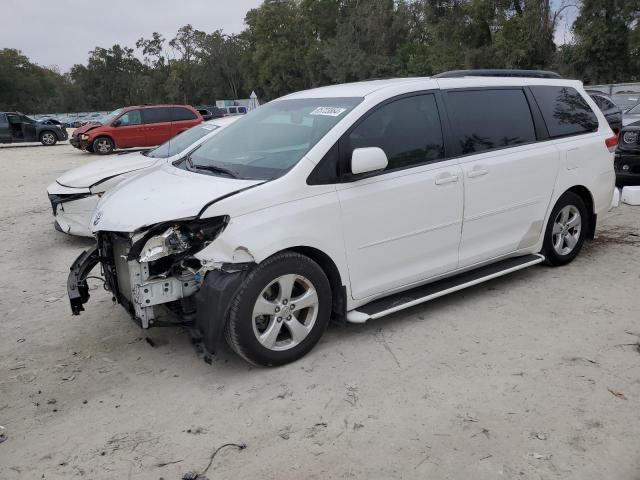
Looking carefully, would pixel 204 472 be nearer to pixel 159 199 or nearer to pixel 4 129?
pixel 159 199

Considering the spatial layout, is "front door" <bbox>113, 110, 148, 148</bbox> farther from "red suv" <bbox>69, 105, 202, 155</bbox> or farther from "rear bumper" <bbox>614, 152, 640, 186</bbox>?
"rear bumper" <bbox>614, 152, 640, 186</bbox>

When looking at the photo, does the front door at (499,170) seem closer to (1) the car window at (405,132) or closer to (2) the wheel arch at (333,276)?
(1) the car window at (405,132)

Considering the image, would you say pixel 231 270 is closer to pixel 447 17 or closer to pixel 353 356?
pixel 353 356

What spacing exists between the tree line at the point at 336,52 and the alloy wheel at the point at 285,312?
121 feet

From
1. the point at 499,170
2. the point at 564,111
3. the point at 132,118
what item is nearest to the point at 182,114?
the point at 132,118

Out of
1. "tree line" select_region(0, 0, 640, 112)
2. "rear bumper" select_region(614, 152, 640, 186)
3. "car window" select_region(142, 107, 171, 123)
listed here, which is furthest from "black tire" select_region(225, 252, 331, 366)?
"tree line" select_region(0, 0, 640, 112)

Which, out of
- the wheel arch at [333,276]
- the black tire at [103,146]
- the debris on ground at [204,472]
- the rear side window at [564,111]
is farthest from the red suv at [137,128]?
the debris on ground at [204,472]

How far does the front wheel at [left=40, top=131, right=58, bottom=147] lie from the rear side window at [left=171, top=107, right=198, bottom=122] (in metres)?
9.87

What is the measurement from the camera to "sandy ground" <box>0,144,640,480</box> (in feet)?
9.16

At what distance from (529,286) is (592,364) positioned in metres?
1.44

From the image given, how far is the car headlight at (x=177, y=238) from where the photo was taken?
3426 mm

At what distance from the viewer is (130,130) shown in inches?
784

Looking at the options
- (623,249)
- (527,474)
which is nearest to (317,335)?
(527,474)

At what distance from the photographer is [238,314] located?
3.41 meters
